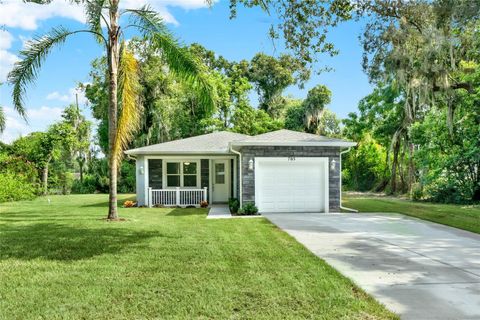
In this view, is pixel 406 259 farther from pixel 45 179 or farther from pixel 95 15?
pixel 45 179

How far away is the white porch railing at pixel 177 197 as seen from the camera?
15.7 meters

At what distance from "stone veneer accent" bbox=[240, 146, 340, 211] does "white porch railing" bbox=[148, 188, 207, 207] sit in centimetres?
355

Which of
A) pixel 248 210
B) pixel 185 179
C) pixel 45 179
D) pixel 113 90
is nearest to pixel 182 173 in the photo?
pixel 185 179

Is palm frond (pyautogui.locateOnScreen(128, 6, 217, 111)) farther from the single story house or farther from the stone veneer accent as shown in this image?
the stone veneer accent

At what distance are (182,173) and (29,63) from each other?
827 centimetres

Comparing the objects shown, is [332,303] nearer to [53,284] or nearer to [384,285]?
[384,285]

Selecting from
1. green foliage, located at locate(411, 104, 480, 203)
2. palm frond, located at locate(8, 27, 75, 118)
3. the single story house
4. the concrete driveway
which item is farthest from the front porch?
green foliage, located at locate(411, 104, 480, 203)

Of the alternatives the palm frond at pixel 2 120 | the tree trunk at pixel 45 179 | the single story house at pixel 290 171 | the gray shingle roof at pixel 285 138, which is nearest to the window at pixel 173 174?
the single story house at pixel 290 171

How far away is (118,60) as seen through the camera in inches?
434

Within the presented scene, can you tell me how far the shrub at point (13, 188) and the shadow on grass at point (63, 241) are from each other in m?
9.69

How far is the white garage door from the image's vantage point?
12789mm

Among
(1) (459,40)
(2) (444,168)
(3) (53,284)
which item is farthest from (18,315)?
(2) (444,168)

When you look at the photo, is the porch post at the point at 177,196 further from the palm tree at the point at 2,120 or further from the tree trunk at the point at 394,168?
the tree trunk at the point at 394,168

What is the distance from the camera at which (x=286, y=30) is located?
7.65 m
